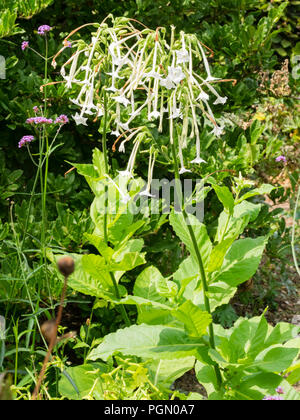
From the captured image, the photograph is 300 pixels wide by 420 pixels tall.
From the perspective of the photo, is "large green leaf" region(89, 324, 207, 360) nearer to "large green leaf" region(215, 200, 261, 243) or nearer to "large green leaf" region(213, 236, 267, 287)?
"large green leaf" region(213, 236, 267, 287)

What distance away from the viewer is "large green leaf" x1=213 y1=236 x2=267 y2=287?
1815mm

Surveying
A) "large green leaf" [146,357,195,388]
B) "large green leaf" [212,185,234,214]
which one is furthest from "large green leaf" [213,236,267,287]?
"large green leaf" [146,357,195,388]

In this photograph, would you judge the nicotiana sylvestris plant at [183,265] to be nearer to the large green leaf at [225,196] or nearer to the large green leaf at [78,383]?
the large green leaf at [225,196]

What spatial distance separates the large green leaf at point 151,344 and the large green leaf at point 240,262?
0.22 m

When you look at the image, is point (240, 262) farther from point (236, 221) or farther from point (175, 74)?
point (175, 74)

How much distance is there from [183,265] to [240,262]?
0.88 ft

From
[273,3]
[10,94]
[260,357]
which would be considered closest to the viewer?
[260,357]

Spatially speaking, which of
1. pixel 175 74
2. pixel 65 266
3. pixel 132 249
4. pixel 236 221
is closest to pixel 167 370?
pixel 132 249

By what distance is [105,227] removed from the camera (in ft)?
6.41

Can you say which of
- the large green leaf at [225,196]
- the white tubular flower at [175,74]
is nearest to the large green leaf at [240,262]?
the large green leaf at [225,196]
